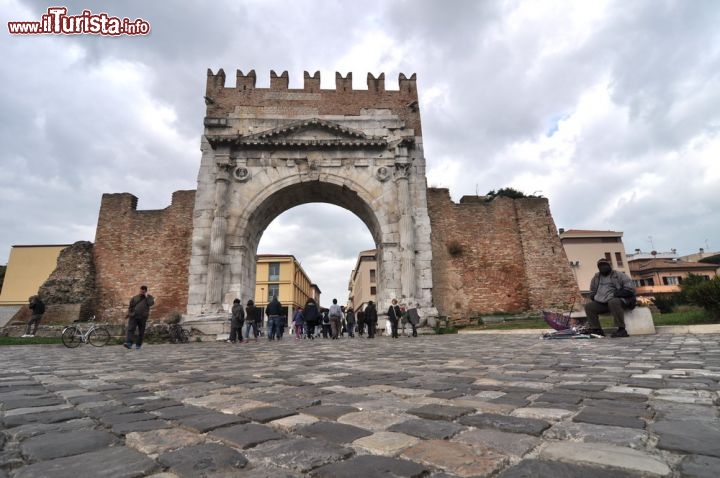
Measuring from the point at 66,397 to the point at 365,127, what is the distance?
1570cm

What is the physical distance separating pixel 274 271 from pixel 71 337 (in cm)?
3513

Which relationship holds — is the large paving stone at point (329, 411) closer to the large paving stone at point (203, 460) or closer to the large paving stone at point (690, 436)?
the large paving stone at point (203, 460)

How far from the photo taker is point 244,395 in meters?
2.72

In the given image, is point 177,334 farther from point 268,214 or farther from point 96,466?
point 96,466

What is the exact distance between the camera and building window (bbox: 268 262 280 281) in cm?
4528

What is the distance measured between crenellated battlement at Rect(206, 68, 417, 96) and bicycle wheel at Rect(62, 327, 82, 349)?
1136 cm

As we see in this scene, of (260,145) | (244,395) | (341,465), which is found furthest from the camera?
(260,145)

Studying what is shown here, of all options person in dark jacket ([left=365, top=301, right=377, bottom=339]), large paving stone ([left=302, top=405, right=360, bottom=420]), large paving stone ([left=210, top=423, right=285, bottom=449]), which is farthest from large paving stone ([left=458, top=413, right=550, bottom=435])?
person in dark jacket ([left=365, top=301, right=377, bottom=339])

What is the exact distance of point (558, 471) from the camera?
125cm

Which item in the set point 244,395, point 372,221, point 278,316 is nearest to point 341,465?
point 244,395

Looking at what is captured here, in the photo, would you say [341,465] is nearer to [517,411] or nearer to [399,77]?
[517,411]

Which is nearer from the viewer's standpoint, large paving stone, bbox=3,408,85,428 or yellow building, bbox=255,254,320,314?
large paving stone, bbox=3,408,85,428

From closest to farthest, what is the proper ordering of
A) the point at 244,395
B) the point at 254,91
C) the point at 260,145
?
the point at 244,395, the point at 260,145, the point at 254,91

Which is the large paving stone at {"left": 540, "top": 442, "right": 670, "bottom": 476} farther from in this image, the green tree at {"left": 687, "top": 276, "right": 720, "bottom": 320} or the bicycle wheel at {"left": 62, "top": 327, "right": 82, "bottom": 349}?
the bicycle wheel at {"left": 62, "top": 327, "right": 82, "bottom": 349}
